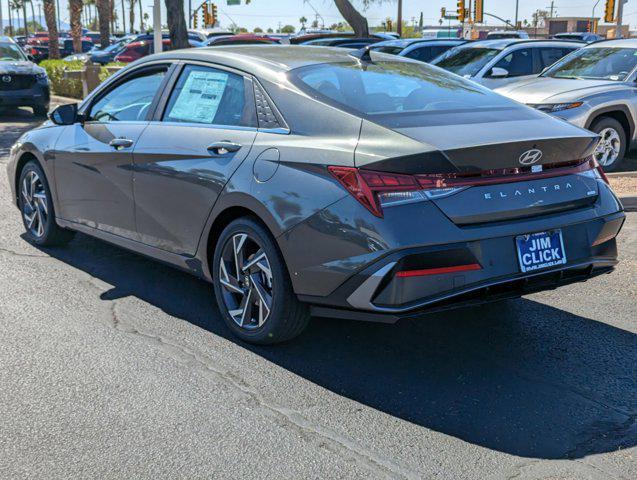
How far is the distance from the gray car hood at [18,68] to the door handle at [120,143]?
41.1 feet

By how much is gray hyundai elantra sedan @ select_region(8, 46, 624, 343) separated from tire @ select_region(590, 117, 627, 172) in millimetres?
5280

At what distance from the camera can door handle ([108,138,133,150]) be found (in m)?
5.67

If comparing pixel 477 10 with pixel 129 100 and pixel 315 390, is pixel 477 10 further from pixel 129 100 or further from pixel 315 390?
pixel 315 390

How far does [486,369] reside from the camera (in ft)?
14.9

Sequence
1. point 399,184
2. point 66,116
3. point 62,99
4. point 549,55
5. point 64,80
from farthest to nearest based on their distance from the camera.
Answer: point 64,80 < point 62,99 < point 549,55 < point 66,116 < point 399,184

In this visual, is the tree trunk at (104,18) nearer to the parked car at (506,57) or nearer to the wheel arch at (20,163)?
the parked car at (506,57)

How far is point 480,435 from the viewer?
3785 millimetres

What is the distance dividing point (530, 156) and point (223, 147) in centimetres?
171

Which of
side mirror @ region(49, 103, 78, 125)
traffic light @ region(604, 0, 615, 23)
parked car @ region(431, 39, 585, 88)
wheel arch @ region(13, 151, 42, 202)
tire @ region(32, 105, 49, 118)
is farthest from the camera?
traffic light @ region(604, 0, 615, 23)

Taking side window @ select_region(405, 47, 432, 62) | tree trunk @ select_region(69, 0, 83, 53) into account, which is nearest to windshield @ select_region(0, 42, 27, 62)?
side window @ select_region(405, 47, 432, 62)

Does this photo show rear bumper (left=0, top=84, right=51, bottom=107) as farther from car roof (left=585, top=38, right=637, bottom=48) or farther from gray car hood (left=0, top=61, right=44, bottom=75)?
car roof (left=585, top=38, right=637, bottom=48)

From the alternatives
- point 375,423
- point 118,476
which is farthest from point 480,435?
point 118,476

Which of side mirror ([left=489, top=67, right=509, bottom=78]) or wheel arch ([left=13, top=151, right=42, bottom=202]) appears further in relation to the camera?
side mirror ([left=489, top=67, right=509, bottom=78])

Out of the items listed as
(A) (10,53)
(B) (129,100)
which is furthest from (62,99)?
(B) (129,100)
